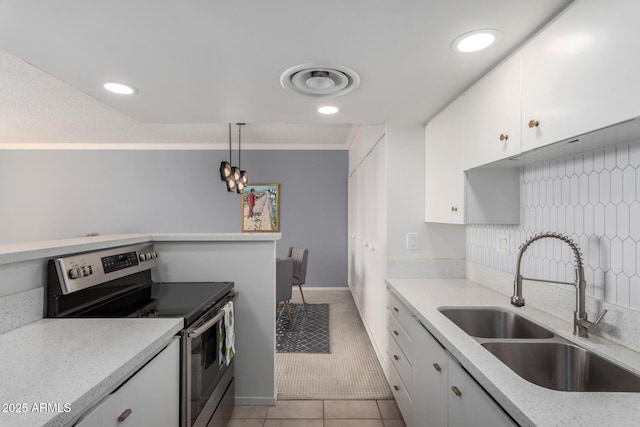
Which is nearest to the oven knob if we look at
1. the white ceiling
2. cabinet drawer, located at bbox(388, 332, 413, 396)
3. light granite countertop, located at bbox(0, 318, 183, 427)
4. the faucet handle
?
light granite countertop, located at bbox(0, 318, 183, 427)

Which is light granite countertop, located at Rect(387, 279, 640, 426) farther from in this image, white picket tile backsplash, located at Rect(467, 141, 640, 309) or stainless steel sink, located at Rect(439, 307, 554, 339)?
white picket tile backsplash, located at Rect(467, 141, 640, 309)

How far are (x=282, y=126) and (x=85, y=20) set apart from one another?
3.10m

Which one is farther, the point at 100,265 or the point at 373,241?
the point at 373,241

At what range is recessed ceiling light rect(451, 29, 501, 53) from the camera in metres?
1.21

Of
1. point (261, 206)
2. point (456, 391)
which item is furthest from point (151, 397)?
point (261, 206)

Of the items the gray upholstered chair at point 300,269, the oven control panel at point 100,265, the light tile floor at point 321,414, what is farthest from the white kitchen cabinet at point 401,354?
the gray upholstered chair at point 300,269

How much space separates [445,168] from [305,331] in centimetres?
242

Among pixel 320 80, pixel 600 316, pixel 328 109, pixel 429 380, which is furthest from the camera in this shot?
pixel 328 109

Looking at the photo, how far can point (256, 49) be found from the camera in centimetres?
135

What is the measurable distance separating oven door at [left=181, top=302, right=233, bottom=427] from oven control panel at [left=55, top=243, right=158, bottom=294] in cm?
53

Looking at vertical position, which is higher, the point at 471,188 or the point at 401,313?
the point at 471,188

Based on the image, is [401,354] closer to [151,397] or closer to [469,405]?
[469,405]

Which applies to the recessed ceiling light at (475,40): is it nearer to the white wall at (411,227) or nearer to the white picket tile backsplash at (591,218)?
the white picket tile backsplash at (591,218)

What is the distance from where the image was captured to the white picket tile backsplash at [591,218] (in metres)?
1.13
